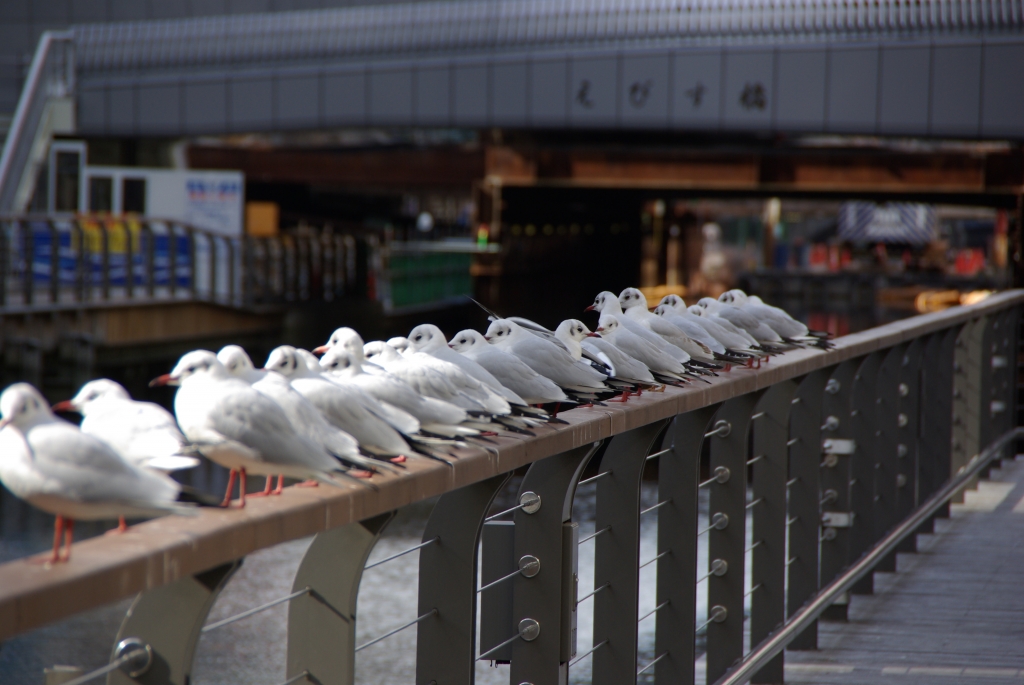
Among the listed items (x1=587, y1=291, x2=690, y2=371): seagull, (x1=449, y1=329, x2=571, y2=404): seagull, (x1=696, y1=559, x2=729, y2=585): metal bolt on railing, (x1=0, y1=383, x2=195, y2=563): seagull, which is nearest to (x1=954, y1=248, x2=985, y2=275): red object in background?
(x1=587, y1=291, x2=690, y2=371): seagull

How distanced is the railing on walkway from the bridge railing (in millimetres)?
13671

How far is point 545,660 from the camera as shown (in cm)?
254

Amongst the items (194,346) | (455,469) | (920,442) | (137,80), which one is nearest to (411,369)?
(455,469)

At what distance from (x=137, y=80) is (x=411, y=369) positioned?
2269 cm

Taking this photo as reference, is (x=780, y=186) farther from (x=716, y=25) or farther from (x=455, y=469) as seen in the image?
(x=455, y=469)

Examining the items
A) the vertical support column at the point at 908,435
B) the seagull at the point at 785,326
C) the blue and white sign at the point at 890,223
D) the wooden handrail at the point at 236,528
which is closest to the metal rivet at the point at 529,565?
the wooden handrail at the point at 236,528

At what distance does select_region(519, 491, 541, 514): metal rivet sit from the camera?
2508 millimetres

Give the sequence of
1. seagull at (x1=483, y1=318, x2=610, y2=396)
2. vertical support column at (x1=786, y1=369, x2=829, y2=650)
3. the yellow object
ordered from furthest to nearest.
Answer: the yellow object
vertical support column at (x1=786, y1=369, x2=829, y2=650)
seagull at (x1=483, y1=318, x2=610, y2=396)

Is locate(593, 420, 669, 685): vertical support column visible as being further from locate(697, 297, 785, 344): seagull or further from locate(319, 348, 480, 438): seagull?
locate(697, 297, 785, 344): seagull

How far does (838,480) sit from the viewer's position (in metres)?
4.50

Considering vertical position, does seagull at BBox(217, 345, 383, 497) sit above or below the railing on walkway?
above

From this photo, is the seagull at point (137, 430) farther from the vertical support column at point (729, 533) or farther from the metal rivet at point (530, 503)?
the vertical support column at point (729, 533)

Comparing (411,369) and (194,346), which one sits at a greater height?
(411,369)

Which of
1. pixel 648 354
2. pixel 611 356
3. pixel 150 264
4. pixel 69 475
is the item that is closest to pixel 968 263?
pixel 150 264
